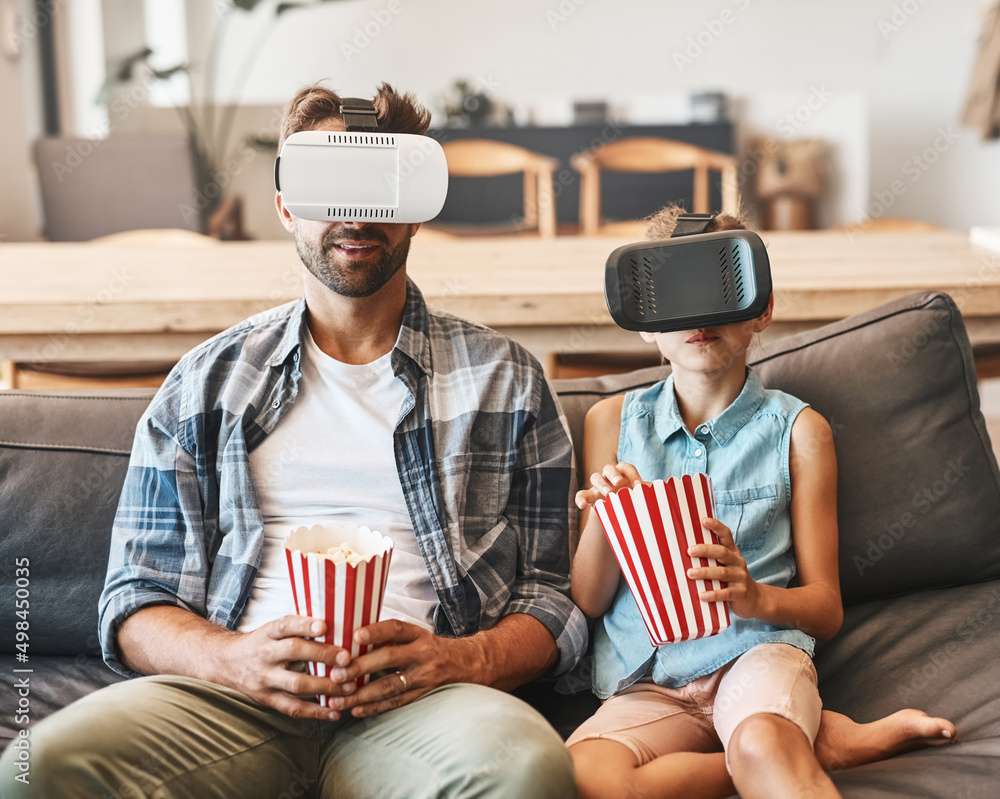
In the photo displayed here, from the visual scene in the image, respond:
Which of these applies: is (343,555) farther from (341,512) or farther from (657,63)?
(657,63)

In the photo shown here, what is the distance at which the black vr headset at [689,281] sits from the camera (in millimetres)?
1048

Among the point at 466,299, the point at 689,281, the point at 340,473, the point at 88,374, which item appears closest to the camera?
the point at 689,281

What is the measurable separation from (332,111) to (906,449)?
0.91 m

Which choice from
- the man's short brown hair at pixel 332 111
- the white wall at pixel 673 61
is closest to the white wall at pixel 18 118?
the white wall at pixel 673 61

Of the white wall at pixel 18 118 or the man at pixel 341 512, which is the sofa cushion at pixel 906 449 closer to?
the man at pixel 341 512

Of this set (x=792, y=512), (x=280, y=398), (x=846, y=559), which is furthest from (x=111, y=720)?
(x=846, y=559)

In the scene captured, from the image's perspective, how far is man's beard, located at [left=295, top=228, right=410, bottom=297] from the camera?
1.23 metres

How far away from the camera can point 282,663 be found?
3.43 ft

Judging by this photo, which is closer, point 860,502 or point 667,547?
point 667,547

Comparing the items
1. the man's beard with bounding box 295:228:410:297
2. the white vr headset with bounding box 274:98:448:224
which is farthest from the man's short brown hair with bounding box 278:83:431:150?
the white vr headset with bounding box 274:98:448:224

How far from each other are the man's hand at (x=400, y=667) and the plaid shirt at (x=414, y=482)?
11 centimetres

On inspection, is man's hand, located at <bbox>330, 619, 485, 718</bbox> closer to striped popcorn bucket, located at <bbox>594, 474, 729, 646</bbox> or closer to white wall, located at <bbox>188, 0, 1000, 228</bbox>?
striped popcorn bucket, located at <bbox>594, 474, 729, 646</bbox>

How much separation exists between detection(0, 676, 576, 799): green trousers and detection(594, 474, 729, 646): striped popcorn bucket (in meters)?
0.17

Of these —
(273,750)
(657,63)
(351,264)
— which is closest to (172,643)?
(273,750)
